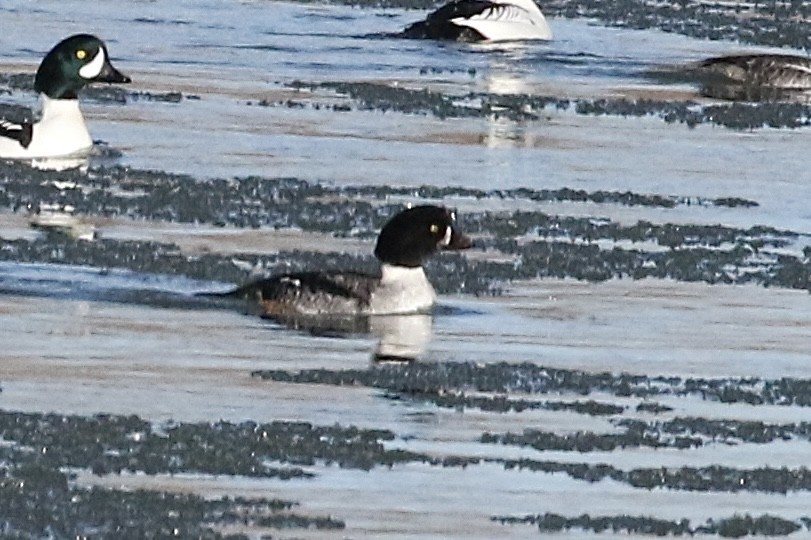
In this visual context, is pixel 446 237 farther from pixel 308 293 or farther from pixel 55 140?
pixel 55 140

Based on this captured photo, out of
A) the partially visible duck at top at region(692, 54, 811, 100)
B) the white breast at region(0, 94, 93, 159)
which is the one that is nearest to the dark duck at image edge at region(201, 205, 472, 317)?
the white breast at region(0, 94, 93, 159)

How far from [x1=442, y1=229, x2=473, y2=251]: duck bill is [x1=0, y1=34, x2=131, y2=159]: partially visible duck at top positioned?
5.04 m

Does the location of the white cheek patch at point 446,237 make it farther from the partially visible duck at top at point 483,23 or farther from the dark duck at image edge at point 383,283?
the partially visible duck at top at point 483,23

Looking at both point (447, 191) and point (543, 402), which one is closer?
point (543, 402)

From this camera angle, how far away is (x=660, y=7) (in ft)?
97.7

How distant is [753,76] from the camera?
81.2 feet

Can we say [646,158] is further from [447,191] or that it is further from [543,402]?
[543,402]

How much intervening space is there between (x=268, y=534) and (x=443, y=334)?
435cm

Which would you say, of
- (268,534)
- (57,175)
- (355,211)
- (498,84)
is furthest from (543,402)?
(498,84)

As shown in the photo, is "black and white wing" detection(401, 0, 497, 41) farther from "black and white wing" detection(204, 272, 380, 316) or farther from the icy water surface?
"black and white wing" detection(204, 272, 380, 316)

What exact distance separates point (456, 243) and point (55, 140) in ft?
16.7

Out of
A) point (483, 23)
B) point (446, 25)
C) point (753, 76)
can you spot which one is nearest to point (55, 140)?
point (753, 76)

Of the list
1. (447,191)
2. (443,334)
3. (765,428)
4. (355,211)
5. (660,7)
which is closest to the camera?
(765,428)

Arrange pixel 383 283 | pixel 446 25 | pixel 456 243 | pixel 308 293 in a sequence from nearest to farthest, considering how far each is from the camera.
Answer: pixel 308 293 < pixel 383 283 < pixel 456 243 < pixel 446 25
